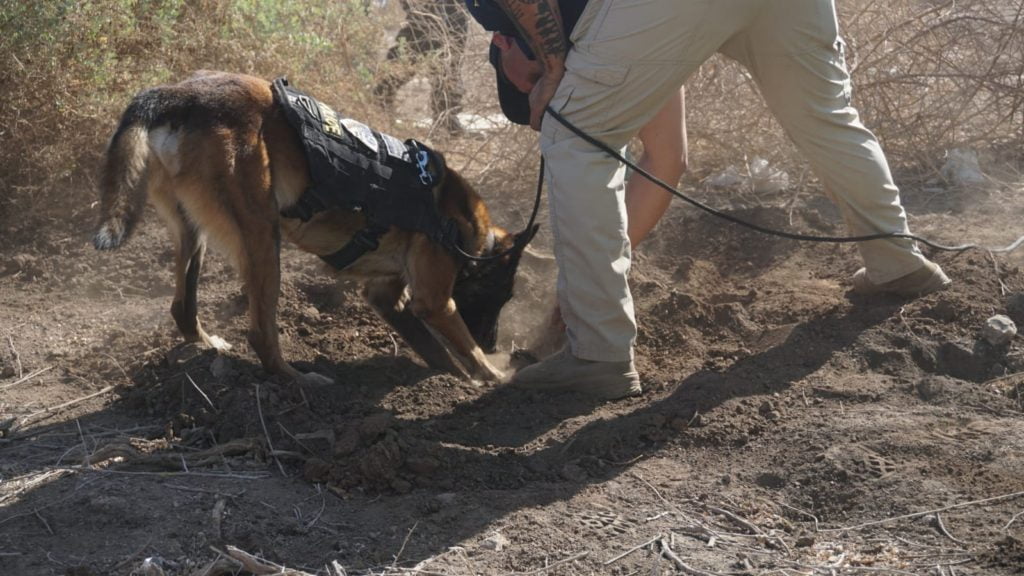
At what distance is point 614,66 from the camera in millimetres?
3752

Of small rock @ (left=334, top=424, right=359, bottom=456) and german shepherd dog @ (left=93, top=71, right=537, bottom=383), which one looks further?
german shepherd dog @ (left=93, top=71, right=537, bottom=383)

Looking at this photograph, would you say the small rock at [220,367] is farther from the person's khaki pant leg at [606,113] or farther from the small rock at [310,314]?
the person's khaki pant leg at [606,113]

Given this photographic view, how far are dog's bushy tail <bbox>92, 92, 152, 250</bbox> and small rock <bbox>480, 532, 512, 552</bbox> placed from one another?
1842 mm

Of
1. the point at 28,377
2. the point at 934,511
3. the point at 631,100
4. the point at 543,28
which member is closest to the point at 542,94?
the point at 543,28

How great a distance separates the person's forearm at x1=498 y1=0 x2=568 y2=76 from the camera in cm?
378

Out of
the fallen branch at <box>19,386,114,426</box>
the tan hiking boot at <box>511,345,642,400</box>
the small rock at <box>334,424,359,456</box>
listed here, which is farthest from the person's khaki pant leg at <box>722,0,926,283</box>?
the fallen branch at <box>19,386,114,426</box>

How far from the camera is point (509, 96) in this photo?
4465 mm

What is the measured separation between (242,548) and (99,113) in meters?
3.80

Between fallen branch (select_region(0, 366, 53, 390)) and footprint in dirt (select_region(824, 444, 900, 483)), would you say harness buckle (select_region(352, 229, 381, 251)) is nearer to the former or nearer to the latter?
fallen branch (select_region(0, 366, 53, 390))

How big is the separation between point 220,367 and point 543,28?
1.85 metres

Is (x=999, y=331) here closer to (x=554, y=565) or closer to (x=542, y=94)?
(x=542, y=94)

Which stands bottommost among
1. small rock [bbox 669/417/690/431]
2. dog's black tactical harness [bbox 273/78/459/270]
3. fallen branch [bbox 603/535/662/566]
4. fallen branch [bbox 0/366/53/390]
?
fallen branch [bbox 0/366/53/390]

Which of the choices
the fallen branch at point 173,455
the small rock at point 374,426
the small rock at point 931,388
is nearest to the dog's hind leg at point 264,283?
the fallen branch at point 173,455

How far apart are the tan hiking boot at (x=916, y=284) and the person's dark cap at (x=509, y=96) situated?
1735 mm
